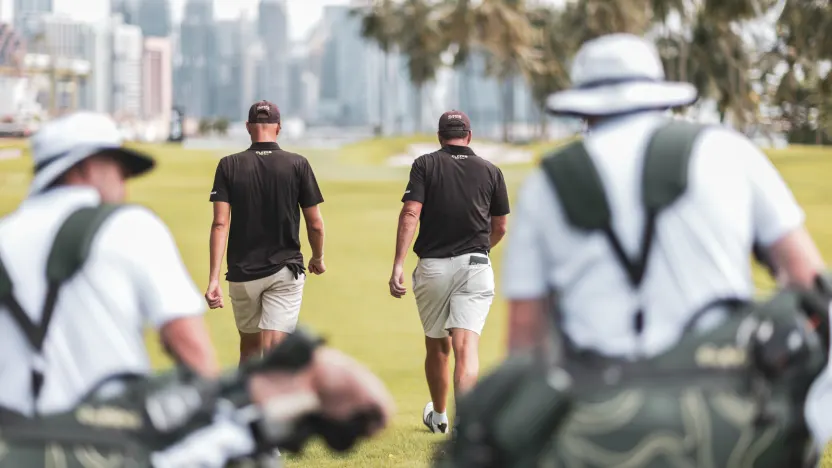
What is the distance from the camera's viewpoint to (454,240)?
8883mm

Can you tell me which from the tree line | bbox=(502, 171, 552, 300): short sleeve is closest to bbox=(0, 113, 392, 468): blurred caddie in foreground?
bbox=(502, 171, 552, 300): short sleeve

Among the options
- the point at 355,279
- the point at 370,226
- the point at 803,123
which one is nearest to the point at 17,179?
the point at 370,226

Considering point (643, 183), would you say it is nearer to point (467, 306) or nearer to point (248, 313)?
point (467, 306)

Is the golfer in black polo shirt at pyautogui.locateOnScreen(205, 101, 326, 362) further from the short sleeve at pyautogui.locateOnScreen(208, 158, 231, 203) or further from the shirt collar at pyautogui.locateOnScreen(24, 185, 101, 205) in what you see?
the shirt collar at pyautogui.locateOnScreen(24, 185, 101, 205)

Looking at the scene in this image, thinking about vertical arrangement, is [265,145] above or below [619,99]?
below

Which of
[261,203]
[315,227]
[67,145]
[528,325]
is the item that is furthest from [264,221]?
[528,325]

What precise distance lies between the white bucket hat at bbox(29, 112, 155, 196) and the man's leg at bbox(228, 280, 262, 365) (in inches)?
194

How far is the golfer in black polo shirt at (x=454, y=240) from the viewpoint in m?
8.84

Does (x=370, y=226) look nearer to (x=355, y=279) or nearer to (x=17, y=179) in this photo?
(x=355, y=279)

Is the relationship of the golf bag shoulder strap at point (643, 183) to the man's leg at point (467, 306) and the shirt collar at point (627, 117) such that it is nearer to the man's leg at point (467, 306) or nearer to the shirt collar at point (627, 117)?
the shirt collar at point (627, 117)

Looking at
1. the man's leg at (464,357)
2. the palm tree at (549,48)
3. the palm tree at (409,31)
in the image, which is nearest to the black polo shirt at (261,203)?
the man's leg at (464,357)

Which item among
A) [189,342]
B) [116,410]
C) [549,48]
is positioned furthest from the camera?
[549,48]

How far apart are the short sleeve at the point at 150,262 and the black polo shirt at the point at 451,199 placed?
519 cm

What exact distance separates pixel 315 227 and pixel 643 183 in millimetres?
5607
